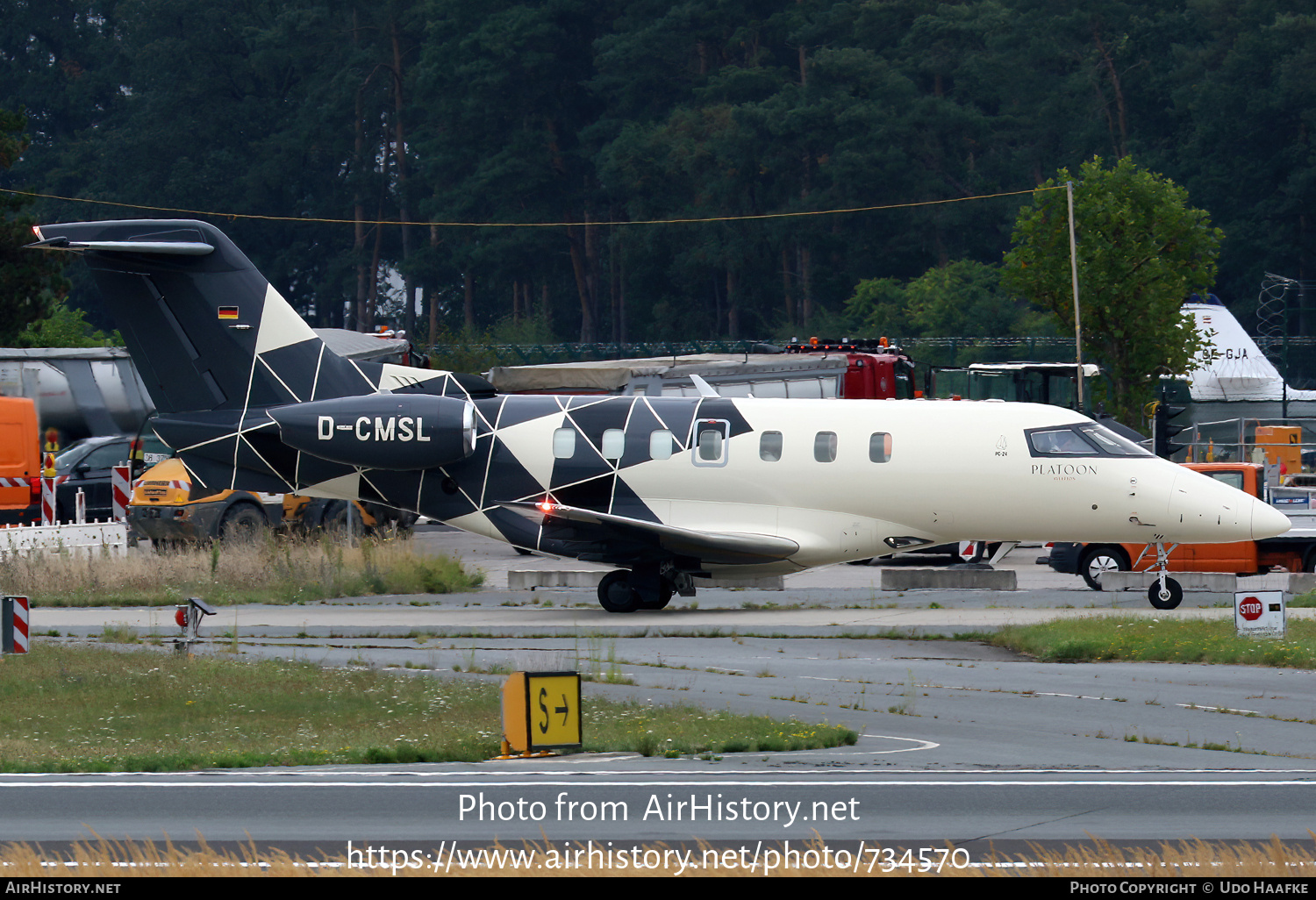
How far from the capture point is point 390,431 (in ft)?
73.0

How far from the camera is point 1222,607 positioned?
21406 mm

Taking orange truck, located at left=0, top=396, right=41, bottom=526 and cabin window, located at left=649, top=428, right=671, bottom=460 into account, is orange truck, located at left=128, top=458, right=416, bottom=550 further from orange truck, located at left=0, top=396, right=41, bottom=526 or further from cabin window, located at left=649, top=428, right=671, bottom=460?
cabin window, located at left=649, top=428, right=671, bottom=460

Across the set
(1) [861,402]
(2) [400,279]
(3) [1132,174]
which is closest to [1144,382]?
(3) [1132,174]

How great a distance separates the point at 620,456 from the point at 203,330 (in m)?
6.19

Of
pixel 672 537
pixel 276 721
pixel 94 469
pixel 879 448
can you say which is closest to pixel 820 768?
pixel 276 721

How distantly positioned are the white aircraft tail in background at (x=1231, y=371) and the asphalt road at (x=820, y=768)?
35539 mm

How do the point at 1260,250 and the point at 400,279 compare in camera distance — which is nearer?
the point at 1260,250

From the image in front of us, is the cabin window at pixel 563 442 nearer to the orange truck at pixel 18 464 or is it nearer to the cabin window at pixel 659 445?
the cabin window at pixel 659 445

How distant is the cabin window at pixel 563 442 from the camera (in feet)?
74.2

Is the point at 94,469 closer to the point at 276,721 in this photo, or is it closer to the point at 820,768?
the point at 276,721

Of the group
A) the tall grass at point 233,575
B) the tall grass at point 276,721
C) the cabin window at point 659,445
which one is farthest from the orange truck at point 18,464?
the tall grass at point 276,721

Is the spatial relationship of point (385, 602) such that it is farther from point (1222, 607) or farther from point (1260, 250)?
point (1260, 250)

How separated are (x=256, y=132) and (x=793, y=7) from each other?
109 feet

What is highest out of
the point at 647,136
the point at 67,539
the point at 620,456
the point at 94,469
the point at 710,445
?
the point at 647,136
